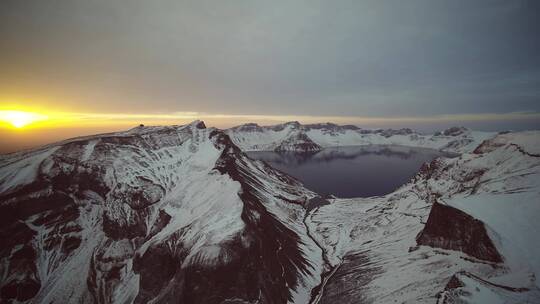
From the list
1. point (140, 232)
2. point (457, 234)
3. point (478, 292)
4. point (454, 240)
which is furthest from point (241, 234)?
point (457, 234)

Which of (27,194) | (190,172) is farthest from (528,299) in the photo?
(27,194)

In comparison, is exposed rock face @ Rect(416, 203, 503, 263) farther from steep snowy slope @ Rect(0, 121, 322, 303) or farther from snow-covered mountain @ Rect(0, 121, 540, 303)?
steep snowy slope @ Rect(0, 121, 322, 303)

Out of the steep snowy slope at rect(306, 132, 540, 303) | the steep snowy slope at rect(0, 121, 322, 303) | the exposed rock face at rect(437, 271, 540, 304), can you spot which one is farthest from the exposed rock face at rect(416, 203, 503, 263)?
the steep snowy slope at rect(0, 121, 322, 303)

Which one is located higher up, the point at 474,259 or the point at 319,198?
the point at 474,259

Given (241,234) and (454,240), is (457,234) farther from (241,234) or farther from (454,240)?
(241,234)

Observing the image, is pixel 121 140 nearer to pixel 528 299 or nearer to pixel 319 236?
pixel 319 236

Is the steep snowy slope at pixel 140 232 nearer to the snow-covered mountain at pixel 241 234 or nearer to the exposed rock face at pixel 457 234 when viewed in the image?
the snow-covered mountain at pixel 241 234

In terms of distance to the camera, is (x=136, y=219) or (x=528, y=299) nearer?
(x=528, y=299)

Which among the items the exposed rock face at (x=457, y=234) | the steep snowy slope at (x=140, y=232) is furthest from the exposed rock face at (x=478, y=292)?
the steep snowy slope at (x=140, y=232)
